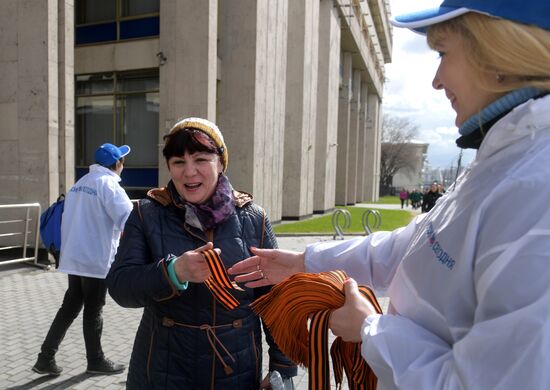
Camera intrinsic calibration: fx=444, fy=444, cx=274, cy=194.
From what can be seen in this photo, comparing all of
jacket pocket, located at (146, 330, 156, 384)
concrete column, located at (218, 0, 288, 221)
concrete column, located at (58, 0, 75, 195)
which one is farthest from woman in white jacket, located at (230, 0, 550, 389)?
concrete column, located at (218, 0, 288, 221)

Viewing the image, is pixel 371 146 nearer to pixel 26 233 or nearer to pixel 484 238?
A: pixel 26 233

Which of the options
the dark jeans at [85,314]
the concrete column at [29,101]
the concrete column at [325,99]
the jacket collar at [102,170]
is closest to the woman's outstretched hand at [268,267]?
the dark jeans at [85,314]

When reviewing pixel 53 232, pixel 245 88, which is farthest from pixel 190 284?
pixel 245 88

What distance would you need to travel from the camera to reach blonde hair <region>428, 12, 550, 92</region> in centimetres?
97

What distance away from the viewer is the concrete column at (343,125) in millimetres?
31312

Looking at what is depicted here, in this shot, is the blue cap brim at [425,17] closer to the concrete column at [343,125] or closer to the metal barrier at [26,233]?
the metal barrier at [26,233]

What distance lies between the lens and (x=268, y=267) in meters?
1.98

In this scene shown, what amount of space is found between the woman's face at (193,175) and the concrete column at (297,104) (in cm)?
1683

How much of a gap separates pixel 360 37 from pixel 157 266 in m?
32.6

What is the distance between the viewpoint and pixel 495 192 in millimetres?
958

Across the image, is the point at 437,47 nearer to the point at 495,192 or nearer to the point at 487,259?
the point at 495,192

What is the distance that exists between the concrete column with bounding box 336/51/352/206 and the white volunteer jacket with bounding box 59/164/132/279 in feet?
92.5

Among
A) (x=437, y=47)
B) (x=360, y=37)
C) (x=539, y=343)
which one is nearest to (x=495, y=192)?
(x=539, y=343)

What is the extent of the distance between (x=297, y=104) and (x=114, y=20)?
7.90 metres
